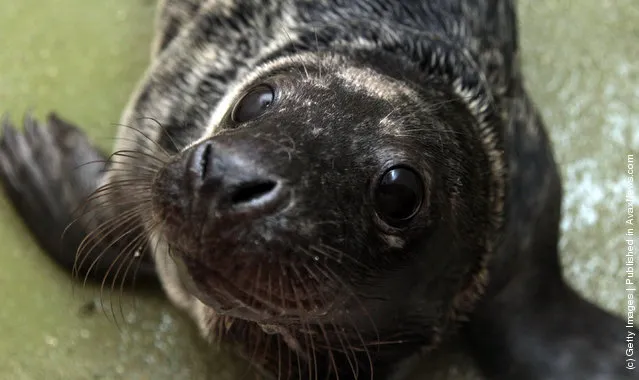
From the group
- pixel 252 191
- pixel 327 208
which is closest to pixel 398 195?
pixel 327 208

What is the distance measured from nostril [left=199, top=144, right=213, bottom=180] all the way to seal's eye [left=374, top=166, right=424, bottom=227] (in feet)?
1.13

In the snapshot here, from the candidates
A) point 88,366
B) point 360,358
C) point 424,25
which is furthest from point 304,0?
point 88,366

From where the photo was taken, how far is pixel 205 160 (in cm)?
137

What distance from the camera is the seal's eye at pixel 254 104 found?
1654mm

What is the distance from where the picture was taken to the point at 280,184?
1.37m

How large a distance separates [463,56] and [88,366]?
141 centimetres

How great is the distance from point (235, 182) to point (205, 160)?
0.08 metres

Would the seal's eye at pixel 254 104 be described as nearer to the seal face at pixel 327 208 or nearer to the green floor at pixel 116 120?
the seal face at pixel 327 208

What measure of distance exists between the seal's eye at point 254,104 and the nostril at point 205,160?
26 centimetres

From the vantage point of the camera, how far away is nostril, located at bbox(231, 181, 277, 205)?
4.36 ft

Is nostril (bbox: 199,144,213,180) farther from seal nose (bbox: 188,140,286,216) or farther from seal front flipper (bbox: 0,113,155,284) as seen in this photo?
seal front flipper (bbox: 0,113,155,284)

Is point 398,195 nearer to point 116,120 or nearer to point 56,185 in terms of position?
point 56,185

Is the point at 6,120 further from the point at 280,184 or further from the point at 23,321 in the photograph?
the point at 280,184

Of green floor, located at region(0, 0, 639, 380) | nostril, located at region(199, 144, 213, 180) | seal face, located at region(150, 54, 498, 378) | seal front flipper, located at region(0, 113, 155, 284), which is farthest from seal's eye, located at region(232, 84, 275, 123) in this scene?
green floor, located at region(0, 0, 639, 380)
